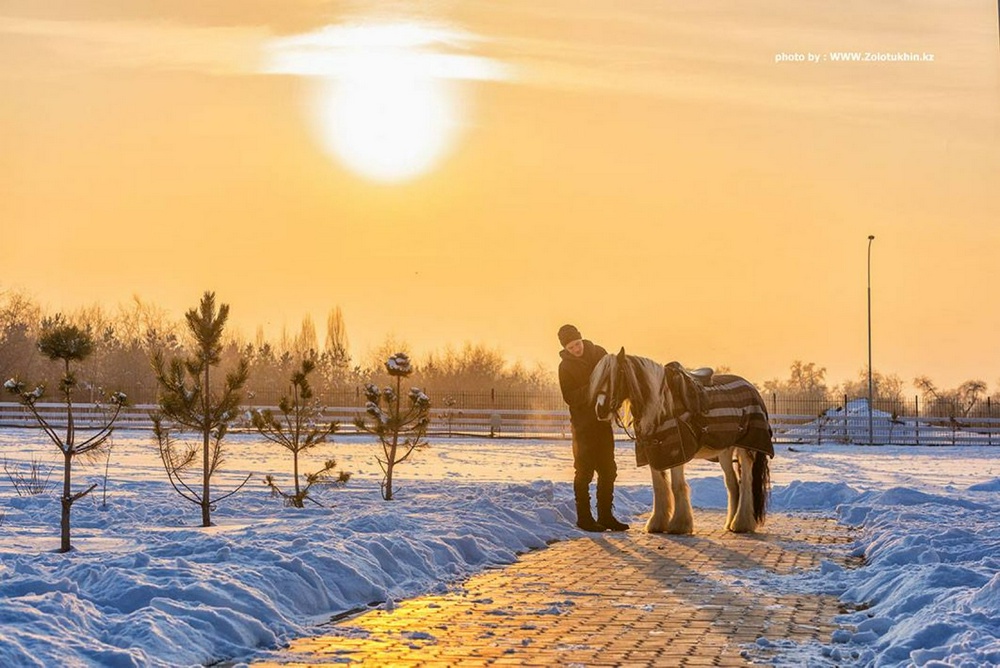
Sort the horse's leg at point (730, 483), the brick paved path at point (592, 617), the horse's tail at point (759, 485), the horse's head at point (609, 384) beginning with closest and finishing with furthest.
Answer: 1. the brick paved path at point (592, 617)
2. the horse's head at point (609, 384)
3. the horse's tail at point (759, 485)
4. the horse's leg at point (730, 483)

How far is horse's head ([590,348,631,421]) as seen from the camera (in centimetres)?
1416

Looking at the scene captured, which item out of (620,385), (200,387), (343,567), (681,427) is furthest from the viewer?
(200,387)

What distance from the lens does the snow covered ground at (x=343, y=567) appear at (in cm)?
737

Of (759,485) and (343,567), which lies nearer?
(343,567)

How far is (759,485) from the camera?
15.2 meters

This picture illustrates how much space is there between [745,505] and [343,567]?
639 centimetres

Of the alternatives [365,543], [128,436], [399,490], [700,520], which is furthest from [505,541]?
[128,436]

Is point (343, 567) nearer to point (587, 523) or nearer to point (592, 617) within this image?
point (592, 617)

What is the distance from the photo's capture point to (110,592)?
8.24 m

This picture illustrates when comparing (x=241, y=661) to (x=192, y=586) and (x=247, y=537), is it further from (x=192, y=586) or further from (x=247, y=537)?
(x=247, y=537)

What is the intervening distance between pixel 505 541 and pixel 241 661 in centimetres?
589

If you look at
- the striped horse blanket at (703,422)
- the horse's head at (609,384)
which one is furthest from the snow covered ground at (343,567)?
the horse's head at (609,384)

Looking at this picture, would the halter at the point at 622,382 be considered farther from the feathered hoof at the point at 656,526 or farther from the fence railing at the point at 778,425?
the fence railing at the point at 778,425

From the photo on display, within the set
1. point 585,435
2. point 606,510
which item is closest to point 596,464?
point 585,435
